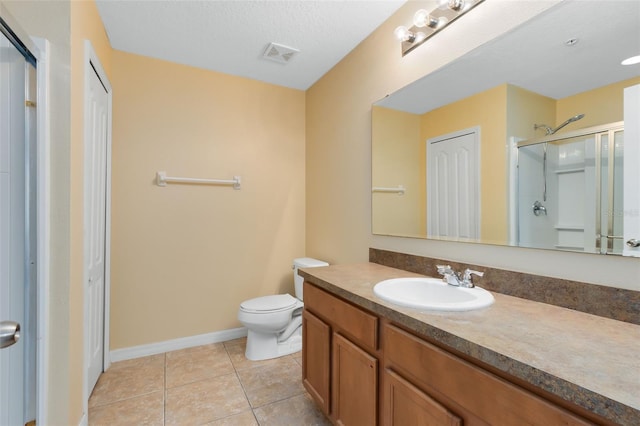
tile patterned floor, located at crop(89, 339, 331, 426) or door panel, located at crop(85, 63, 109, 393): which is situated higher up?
door panel, located at crop(85, 63, 109, 393)

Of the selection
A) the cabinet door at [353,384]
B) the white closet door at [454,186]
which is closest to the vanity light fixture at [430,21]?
the white closet door at [454,186]

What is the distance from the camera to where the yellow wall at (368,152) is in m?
1.11

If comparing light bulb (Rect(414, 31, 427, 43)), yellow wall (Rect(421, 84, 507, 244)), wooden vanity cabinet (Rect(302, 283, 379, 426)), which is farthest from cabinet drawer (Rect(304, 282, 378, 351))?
light bulb (Rect(414, 31, 427, 43))

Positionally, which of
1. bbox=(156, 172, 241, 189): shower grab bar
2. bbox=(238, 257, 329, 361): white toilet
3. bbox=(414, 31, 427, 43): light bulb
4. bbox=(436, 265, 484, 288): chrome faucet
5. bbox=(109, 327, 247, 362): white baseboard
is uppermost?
bbox=(414, 31, 427, 43): light bulb

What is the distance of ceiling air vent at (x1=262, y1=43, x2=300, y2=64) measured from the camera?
2.15 metres

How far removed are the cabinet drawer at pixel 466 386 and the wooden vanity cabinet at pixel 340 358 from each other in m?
0.13

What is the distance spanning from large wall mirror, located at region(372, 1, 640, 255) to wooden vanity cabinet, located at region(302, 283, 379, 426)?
2.16 feet

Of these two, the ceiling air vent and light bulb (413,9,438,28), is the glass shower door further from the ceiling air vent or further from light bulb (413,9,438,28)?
the ceiling air vent

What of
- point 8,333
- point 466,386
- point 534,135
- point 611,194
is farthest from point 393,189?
point 8,333

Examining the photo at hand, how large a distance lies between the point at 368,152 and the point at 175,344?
2.17 m

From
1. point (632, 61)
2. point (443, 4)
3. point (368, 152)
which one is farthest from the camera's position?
point (368, 152)

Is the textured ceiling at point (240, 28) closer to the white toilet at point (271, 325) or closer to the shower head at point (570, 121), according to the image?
the shower head at point (570, 121)

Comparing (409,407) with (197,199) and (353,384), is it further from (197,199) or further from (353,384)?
(197,199)

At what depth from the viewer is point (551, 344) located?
74cm
